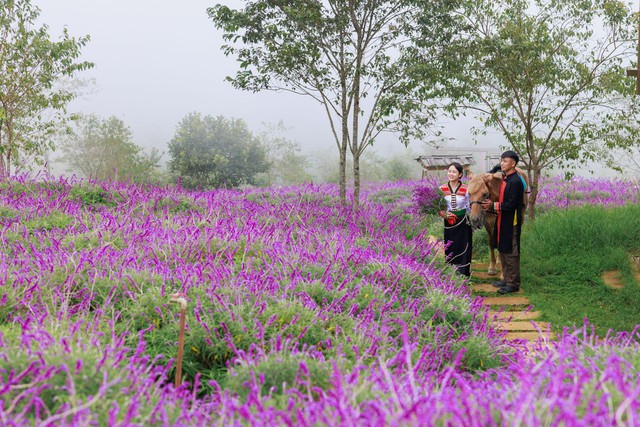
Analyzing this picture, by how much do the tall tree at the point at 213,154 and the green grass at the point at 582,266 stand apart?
76.1 ft

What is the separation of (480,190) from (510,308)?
6.28ft

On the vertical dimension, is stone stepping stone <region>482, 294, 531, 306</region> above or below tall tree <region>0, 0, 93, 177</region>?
below

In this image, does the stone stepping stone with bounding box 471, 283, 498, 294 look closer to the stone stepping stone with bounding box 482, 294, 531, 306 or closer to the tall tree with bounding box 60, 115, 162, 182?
the stone stepping stone with bounding box 482, 294, 531, 306

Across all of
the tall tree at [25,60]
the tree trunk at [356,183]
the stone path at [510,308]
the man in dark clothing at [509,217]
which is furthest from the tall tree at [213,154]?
the man in dark clothing at [509,217]

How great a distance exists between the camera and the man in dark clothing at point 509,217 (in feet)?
27.7

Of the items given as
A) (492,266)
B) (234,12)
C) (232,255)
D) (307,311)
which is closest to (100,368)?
(307,311)

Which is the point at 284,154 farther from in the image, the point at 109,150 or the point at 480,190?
the point at 480,190

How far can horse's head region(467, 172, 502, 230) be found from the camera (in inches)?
344

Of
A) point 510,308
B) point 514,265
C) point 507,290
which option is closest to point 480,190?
point 514,265

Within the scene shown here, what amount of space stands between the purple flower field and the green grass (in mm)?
2006

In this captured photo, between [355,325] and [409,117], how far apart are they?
8.90m

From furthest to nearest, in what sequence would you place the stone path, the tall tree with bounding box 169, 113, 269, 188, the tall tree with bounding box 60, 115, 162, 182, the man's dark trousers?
the tall tree with bounding box 60, 115, 162, 182, the tall tree with bounding box 169, 113, 269, 188, the man's dark trousers, the stone path

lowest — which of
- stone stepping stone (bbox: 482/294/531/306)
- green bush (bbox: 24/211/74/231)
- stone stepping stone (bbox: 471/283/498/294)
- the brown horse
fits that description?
stone stepping stone (bbox: 482/294/531/306)

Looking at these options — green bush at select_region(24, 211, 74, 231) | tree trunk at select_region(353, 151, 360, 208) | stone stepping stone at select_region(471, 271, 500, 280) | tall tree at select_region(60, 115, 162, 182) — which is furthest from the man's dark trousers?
tall tree at select_region(60, 115, 162, 182)
